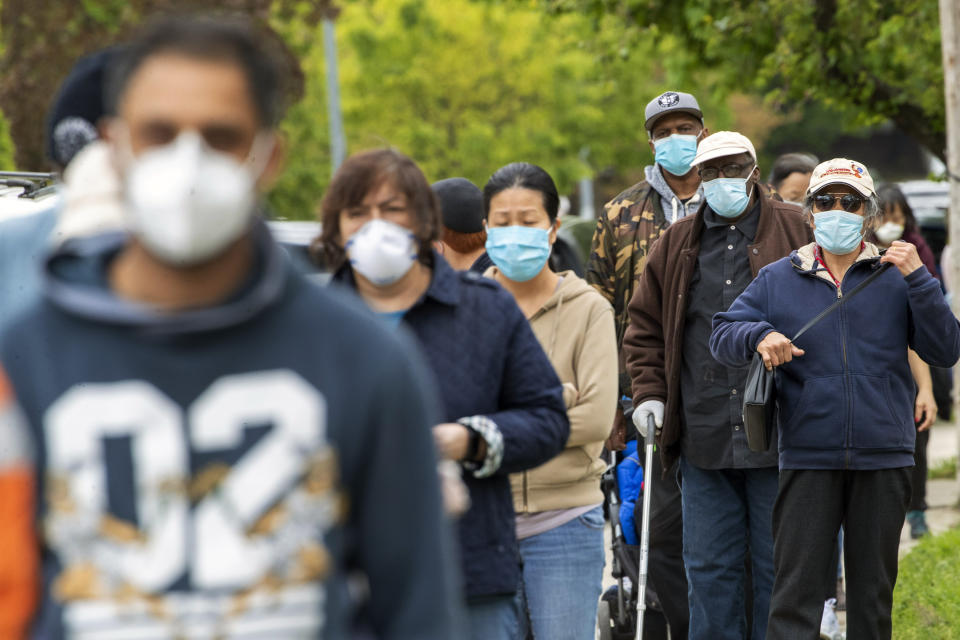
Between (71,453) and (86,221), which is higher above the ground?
(86,221)

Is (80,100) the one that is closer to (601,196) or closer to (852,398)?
(852,398)

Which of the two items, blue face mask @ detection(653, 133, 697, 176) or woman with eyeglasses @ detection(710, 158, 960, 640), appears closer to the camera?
woman with eyeglasses @ detection(710, 158, 960, 640)

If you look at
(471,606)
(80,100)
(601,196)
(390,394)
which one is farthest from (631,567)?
(601,196)

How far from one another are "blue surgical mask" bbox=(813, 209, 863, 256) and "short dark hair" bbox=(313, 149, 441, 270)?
2.56 m

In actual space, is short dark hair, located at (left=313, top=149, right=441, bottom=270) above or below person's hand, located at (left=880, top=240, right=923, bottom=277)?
above

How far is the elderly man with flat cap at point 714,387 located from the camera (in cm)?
658

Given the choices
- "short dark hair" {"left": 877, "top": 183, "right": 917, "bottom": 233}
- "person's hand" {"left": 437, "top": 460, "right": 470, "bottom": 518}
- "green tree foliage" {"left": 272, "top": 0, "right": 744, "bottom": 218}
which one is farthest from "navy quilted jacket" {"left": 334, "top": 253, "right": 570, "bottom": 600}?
"green tree foliage" {"left": 272, "top": 0, "right": 744, "bottom": 218}

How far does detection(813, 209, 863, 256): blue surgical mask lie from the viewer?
6.20 metres

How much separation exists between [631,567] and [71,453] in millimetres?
5136

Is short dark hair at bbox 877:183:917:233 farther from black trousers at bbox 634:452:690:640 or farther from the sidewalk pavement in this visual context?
black trousers at bbox 634:452:690:640

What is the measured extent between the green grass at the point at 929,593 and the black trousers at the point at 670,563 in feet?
3.24

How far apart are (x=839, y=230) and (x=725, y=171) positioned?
670 millimetres

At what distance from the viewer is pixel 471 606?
4129mm

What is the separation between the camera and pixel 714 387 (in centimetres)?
665
